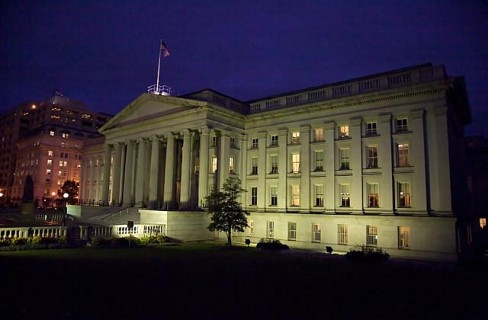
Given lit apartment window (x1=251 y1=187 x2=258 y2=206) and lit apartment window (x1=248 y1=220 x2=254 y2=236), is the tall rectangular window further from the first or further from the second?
lit apartment window (x1=251 y1=187 x2=258 y2=206)

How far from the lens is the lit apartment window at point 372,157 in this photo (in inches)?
1363

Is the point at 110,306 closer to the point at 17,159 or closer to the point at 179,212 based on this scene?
the point at 179,212

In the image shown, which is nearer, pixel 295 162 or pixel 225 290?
pixel 225 290

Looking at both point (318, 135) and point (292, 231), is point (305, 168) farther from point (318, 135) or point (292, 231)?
point (292, 231)

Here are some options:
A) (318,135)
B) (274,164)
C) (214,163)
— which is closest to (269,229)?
(274,164)

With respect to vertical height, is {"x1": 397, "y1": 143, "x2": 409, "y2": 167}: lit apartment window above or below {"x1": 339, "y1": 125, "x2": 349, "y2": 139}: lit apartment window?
below

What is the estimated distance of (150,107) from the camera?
47906mm

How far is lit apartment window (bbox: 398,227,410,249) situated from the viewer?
30922 millimetres

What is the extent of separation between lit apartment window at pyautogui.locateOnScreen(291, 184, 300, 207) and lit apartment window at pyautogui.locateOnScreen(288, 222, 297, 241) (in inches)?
88.7

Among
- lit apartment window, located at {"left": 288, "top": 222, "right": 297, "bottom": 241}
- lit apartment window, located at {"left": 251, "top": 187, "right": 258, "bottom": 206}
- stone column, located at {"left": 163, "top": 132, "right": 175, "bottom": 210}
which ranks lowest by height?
lit apartment window, located at {"left": 288, "top": 222, "right": 297, "bottom": 241}

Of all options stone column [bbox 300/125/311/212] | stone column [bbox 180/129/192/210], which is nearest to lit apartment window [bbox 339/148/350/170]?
stone column [bbox 300/125/311/212]

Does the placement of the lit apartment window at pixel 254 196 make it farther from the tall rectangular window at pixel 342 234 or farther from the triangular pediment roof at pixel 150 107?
the triangular pediment roof at pixel 150 107

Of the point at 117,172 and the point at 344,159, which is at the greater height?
the point at 344,159

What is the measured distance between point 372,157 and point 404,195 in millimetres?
4766
